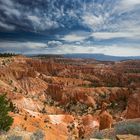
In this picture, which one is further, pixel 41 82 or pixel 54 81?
pixel 54 81

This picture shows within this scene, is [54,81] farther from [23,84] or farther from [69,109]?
[69,109]

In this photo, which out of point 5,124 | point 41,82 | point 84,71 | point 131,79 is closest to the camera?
point 5,124

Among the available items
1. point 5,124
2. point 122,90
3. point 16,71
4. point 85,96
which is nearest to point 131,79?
point 122,90

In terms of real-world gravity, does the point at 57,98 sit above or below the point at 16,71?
below

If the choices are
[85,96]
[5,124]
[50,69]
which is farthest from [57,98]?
[5,124]

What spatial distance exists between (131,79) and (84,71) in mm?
30945

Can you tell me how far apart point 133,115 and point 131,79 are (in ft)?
389

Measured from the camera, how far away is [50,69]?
586ft

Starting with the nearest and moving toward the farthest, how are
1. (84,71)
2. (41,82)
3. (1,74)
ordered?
(1,74) → (41,82) → (84,71)

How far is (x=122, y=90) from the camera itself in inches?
4966

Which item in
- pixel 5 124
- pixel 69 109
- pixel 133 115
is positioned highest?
pixel 5 124

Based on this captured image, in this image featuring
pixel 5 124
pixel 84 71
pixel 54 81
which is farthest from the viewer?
pixel 84 71

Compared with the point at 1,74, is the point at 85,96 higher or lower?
lower

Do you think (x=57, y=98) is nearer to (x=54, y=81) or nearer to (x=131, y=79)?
(x=54, y=81)
